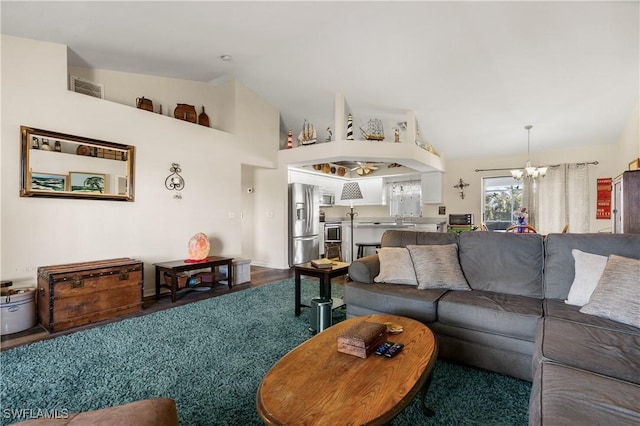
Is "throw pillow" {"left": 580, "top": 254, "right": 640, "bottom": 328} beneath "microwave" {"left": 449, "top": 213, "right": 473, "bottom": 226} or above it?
beneath

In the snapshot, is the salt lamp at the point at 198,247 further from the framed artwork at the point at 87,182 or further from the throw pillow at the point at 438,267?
the throw pillow at the point at 438,267

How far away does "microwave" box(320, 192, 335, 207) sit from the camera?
24.2 feet

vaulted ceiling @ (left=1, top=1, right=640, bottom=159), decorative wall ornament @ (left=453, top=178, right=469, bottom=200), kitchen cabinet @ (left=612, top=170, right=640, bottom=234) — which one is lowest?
kitchen cabinet @ (left=612, top=170, right=640, bottom=234)

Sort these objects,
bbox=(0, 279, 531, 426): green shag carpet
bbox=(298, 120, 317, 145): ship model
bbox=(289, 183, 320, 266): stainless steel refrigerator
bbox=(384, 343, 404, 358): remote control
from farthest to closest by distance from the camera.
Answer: bbox=(289, 183, 320, 266): stainless steel refrigerator
bbox=(298, 120, 317, 145): ship model
bbox=(0, 279, 531, 426): green shag carpet
bbox=(384, 343, 404, 358): remote control

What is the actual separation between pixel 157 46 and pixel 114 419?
3.80 m

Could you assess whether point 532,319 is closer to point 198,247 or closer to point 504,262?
point 504,262

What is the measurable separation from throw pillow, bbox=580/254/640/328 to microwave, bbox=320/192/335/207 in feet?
18.8

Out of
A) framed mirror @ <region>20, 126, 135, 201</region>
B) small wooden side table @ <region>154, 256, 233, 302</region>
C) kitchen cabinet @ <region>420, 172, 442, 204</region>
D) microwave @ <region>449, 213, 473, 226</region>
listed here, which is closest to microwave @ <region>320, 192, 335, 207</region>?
kitchen cabinet @ <region>420, 172, 442, 204</region>

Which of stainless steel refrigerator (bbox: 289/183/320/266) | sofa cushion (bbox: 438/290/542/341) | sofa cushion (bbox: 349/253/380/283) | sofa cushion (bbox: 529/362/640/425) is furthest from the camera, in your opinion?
stainless steel refrigerator (bbox: 289/183/320/266)

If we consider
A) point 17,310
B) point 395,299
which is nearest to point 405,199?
point 395,299

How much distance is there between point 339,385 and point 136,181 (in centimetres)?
A: 387

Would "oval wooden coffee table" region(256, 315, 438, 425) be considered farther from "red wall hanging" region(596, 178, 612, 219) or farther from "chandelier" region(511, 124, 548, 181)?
"red wall hanging" region(596, 178, 612, 219)

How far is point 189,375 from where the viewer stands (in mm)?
1993

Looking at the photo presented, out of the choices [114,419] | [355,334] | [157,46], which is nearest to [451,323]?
[355,334]
